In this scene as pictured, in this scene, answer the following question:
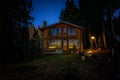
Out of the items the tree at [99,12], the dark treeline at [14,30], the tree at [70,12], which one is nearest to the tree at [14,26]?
the dark treeline at [14,30]

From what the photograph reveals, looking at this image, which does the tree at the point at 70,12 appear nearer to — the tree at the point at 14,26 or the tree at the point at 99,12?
the tree at the point at 99,12

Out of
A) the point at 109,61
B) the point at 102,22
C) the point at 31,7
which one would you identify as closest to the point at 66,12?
the point at 102,22

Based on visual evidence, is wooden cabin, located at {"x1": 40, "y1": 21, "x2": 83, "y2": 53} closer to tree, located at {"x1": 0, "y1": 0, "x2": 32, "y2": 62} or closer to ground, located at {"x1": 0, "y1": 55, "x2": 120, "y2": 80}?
tree, located at {"x1": 0, "y1": 0, "x2": 32, "y2": 62}

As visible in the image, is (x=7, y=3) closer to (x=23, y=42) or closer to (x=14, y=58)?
(x=23, y=42)

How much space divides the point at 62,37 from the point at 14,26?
8.85 m

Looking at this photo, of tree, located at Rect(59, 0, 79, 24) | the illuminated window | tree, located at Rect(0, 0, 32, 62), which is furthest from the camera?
tree, located at Rect(59, 0, 79, 24)

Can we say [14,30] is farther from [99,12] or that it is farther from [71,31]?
[99,12]

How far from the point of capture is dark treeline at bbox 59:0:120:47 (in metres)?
27.4

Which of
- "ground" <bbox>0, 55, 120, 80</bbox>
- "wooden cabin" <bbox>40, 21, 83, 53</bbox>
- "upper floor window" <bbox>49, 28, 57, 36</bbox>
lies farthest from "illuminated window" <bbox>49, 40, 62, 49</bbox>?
"ground" <bbox>0, 55, 120, 80</bbox>

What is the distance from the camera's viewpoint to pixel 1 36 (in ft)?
67.8

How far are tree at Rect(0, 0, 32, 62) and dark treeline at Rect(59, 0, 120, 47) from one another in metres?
11.6

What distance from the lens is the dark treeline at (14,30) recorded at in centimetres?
2170

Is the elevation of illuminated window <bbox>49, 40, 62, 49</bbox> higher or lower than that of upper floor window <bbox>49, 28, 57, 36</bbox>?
lower

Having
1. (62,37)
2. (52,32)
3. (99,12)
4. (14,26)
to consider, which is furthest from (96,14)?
(14,26)
